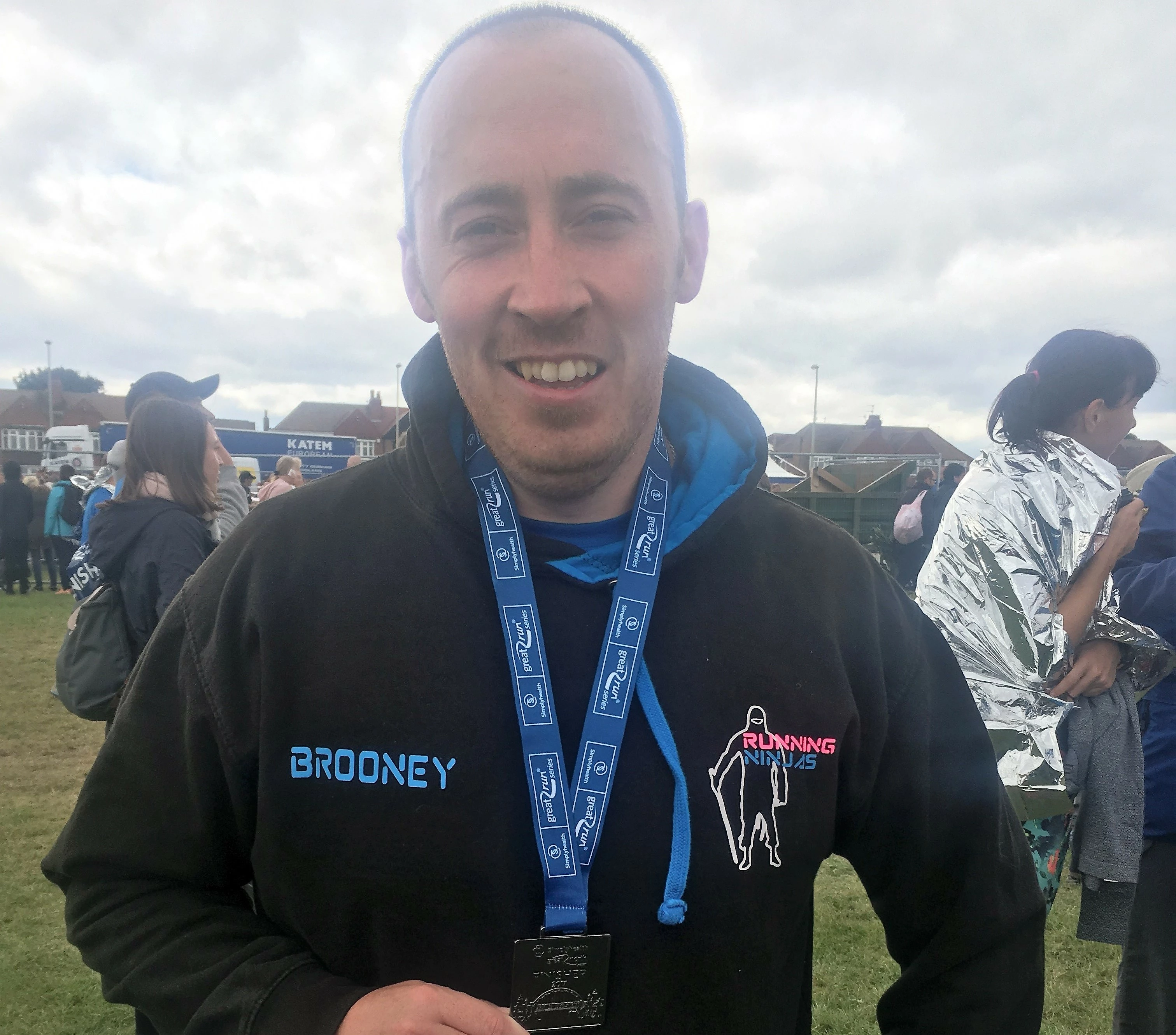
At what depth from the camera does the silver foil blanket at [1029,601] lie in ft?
7.58

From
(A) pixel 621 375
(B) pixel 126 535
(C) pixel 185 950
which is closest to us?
(C) pixel 185 950

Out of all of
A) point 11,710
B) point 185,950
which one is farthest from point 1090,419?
point 11,710

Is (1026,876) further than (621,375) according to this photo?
Yes

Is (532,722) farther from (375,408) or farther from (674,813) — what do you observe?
(375,408)

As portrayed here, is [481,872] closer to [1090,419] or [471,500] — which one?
[471,500]

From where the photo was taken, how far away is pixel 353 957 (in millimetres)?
1140

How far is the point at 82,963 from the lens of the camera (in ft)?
9.80

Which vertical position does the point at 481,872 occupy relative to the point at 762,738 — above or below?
below

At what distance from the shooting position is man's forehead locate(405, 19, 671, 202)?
1195mm

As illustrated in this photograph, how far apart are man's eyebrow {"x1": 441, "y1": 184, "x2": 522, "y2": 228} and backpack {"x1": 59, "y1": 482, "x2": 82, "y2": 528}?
42.5 feet

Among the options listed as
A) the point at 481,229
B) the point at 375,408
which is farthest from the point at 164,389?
the point at 375,408

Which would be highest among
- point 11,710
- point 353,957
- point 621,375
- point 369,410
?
point 369,410

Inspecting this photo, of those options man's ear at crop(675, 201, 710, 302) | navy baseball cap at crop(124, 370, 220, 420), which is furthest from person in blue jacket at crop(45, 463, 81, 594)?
man's ear at crop(675, 201, 710, 302)

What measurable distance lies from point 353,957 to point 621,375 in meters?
0.92
